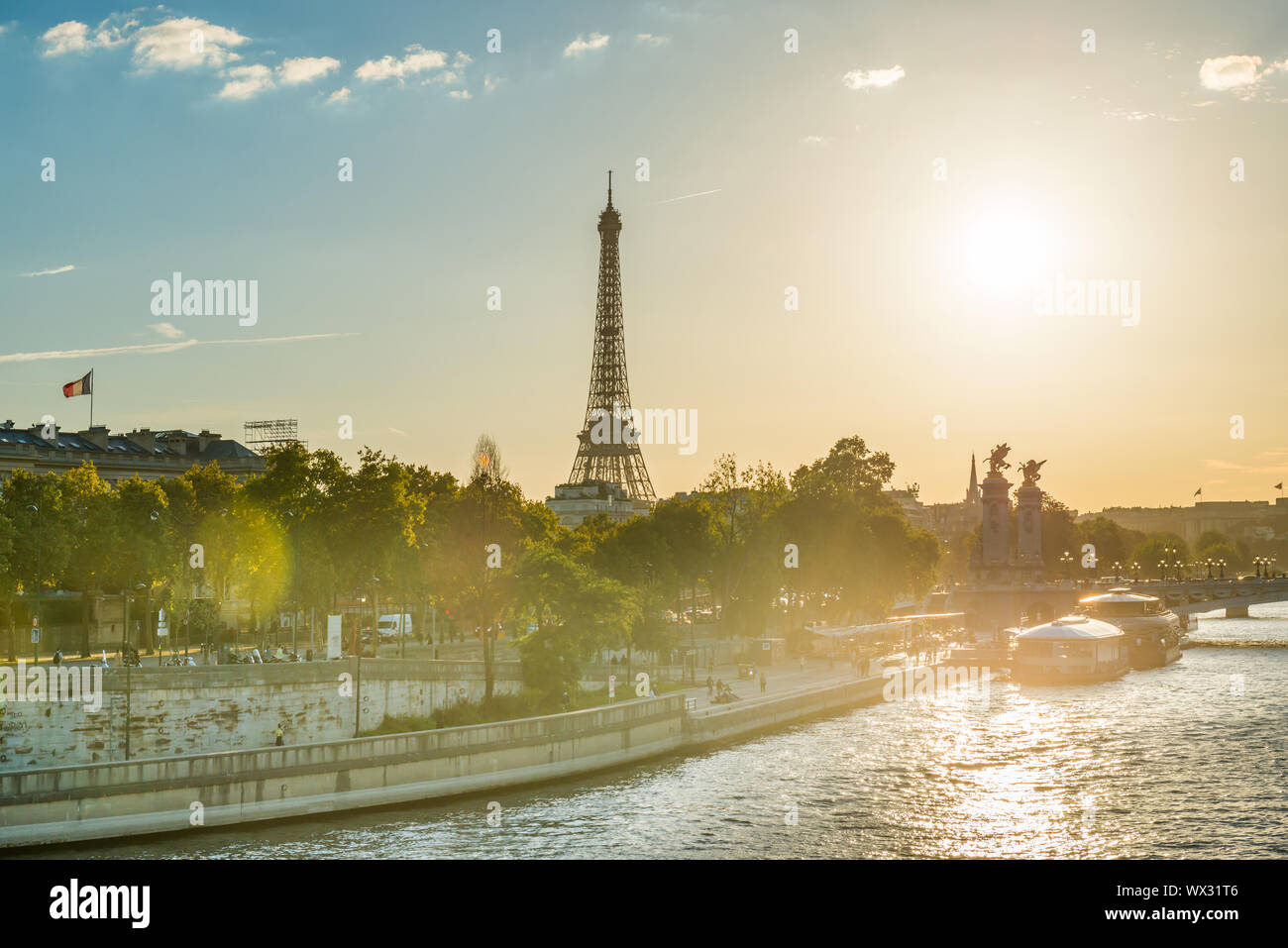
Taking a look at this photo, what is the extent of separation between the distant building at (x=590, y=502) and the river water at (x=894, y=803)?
3777 inches

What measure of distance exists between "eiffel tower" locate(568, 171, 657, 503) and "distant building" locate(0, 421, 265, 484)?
5515 centimetres

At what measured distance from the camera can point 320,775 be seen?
36.9 metres

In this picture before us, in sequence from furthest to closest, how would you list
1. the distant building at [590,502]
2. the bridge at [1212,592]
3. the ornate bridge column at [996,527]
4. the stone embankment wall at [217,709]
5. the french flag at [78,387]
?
the distant building at [590,502], the bridge at [1212,592], the ornate bridge column at [996,527], the french flag at [78,387], the stone embankment wall at [217,709]

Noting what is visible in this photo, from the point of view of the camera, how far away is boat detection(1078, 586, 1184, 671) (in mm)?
94188

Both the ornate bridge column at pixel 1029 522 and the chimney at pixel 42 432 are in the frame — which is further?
the ornate bridge column at pixel 1029 522

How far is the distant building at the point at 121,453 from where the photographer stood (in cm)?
8175

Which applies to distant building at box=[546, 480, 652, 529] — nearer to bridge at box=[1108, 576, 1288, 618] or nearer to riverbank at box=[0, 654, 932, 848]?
bridge at box=[1108, 576, 1288, 618]

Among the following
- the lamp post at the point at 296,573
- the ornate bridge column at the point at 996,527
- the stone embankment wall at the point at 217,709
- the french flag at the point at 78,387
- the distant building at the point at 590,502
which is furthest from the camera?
the distant building at the point at 590,502

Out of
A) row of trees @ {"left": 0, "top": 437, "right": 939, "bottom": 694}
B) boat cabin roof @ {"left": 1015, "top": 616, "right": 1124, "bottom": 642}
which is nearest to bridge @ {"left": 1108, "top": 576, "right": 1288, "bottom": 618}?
boat cabin roof @ {"left": 1015, "top": 616, "right": 1124, "bottom": 642}

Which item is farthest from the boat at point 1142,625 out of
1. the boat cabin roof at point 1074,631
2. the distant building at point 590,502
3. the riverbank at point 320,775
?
the distant building at point 590,502

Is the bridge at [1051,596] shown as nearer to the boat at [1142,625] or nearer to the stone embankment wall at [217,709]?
the boat at [1142,625]

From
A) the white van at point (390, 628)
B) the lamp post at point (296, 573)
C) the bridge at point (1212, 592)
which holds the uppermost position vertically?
the lamp post at point (296, 573)
